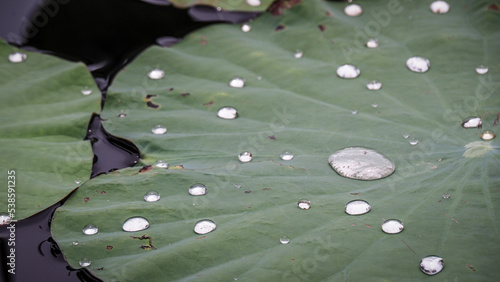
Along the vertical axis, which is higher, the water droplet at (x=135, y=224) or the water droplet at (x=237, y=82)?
the water droplet at (x=237, y=82)

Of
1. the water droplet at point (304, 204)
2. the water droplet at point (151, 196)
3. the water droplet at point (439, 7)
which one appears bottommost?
the water droplet at point (151, 196)

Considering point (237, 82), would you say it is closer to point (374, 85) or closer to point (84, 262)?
point (374, 85)

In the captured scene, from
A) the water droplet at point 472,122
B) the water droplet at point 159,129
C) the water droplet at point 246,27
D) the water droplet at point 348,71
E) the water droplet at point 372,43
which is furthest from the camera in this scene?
the water droplet at point 246,27

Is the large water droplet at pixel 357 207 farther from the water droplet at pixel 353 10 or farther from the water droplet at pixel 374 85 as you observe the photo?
the water droplet at pixel 353 10

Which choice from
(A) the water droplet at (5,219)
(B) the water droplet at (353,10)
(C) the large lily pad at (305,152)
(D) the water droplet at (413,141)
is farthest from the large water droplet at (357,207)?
(B) the water droplet at (353,10)

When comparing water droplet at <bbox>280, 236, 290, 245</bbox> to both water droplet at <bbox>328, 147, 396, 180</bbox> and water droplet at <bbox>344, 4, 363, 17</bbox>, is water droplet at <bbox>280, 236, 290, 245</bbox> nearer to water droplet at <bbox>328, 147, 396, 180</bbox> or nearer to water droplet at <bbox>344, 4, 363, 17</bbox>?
water droplet at <bbox>328, 147, 396, 180</bbox>

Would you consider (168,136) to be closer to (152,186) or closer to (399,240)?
(152,186)

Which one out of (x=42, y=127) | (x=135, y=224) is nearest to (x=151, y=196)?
(x=135, y=224)

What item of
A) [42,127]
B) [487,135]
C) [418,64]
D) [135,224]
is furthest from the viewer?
[418,64]
